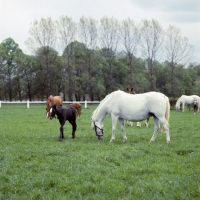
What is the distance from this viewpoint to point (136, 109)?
985cm

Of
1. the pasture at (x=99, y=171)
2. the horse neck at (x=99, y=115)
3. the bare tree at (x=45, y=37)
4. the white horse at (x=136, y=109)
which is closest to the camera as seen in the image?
the pasture at (x=99, y=171)

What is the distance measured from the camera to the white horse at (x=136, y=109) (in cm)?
958

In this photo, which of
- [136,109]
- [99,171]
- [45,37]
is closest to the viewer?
[99,171]

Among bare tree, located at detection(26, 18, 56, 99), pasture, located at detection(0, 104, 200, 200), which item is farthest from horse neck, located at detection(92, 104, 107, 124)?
bare tree, located at detection(26, 18, 56, 99)

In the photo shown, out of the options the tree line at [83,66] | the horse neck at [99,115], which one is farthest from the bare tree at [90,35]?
the horse neck at [99,115]

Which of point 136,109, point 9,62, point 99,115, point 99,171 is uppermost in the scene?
point 9,62

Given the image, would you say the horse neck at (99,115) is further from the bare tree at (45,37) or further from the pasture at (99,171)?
the bare tree at (45,37)

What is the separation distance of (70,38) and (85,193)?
4281 centimetres

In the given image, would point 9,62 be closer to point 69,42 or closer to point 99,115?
point 69,42

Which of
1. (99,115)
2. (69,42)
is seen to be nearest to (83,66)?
(69,42)

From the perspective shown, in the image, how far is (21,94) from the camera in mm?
57500

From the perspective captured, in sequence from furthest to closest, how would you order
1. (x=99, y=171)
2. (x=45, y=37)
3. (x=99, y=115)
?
(x=45, y=37)
(x=99, y=115)
(x=99, y=171)

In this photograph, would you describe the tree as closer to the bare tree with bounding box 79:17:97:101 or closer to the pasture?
the bare tree with bounding box 79:17:97:101

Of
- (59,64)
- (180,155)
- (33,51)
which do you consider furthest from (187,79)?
(180,155)
